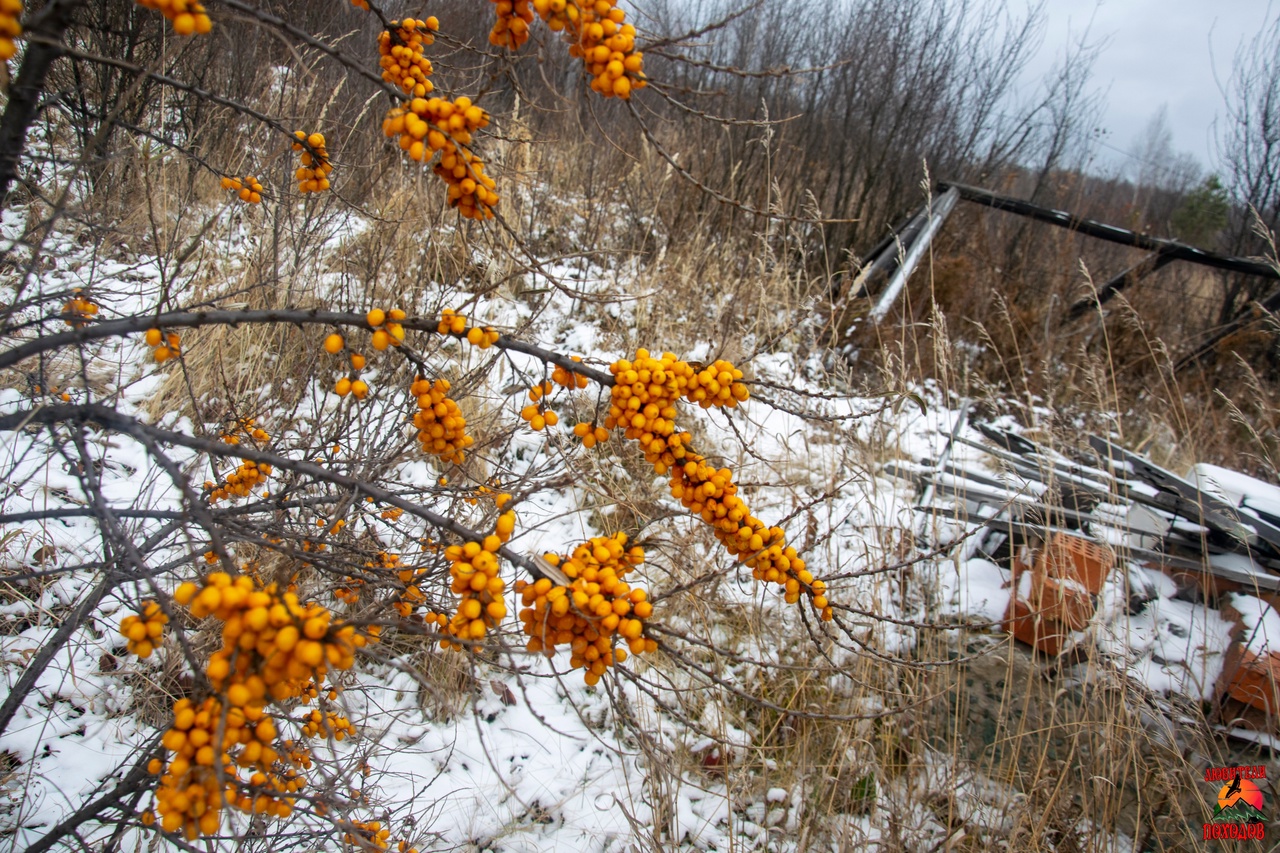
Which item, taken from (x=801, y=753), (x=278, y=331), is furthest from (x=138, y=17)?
(x=801, y=753)

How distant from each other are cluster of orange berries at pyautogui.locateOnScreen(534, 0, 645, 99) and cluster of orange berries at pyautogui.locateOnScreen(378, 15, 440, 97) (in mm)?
254

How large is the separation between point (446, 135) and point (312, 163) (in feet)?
2.01

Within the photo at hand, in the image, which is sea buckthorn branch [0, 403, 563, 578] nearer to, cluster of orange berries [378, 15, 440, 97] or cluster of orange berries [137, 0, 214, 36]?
cluster of orange berries [137, 0, 214, 36]

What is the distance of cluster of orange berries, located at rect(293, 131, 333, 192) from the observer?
1253 mm

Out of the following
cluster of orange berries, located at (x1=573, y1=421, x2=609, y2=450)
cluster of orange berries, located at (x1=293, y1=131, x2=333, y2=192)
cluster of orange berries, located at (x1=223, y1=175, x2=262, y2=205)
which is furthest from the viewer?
cluster of orange berries, located at (x1=223, y1=175, x2=262, y2=205)

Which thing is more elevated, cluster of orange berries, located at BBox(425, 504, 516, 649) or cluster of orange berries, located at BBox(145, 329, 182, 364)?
cluster of orange berries, located at BBox(145, 329, 182, 364)

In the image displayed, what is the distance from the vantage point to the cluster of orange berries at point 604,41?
0.86 m

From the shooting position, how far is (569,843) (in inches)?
80.6

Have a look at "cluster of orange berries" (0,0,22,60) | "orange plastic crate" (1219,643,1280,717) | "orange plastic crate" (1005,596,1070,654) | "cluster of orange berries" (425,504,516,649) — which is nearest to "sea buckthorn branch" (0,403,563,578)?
"cluster of orange berries" (425,504,516,649)

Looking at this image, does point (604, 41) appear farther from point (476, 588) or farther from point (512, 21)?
point (476, 588)

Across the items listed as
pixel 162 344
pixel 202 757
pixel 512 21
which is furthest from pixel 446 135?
pixel 202 757

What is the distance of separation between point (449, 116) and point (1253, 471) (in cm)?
696

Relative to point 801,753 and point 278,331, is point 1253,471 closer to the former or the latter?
point 801,753

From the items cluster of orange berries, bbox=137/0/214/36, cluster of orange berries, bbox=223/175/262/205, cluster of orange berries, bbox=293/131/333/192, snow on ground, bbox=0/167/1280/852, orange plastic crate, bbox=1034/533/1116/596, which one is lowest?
snow on ground, bbox=0/167/1280/852
